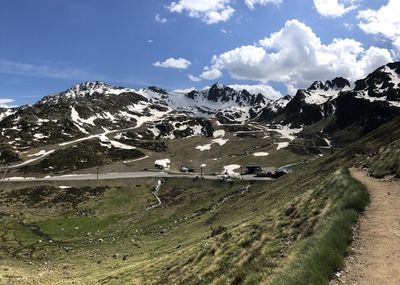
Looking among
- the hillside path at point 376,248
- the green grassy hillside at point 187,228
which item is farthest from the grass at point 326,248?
the hillside path at point 376,248

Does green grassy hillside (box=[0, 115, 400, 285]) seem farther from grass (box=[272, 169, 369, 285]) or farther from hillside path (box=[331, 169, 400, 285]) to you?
hillside path (box=[331, 169, 400, 285])

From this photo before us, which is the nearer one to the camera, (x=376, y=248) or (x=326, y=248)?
(x=326, y=248)

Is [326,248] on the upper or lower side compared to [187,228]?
upper

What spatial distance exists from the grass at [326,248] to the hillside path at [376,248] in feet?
1.43

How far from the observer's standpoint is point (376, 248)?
1905 centimetres

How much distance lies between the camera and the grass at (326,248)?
16203mm

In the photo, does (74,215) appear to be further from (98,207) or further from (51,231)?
(51,231)

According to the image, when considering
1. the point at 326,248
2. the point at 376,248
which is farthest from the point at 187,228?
the point at 326,248

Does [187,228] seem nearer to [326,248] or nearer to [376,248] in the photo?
[376,248]

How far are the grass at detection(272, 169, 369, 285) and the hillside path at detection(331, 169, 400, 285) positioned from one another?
44 centimetres

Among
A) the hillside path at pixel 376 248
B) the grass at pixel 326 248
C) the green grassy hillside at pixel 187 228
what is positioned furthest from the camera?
the green grassy hillside at pixel 187 228

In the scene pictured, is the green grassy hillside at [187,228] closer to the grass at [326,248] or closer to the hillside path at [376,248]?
the grass at [326,248]

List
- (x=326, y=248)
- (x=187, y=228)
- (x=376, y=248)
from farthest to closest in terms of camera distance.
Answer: (x=187, y=228) < (x=376, y=248) < (x=326, y=248)

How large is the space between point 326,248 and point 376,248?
2649mm
